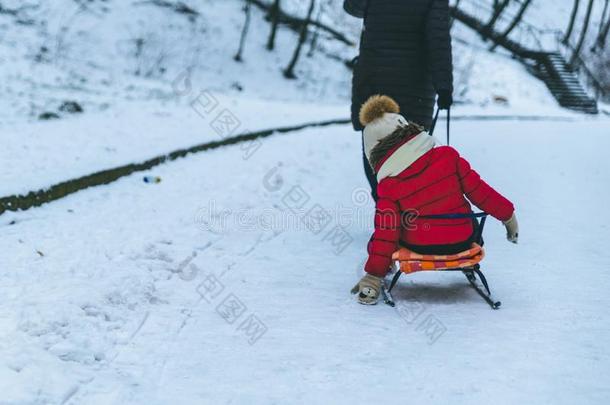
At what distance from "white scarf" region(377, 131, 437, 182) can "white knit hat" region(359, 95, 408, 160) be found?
0.15 meters

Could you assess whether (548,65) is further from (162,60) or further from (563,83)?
(162,60)

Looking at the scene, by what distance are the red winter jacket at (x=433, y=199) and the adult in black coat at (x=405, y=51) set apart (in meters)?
1.06

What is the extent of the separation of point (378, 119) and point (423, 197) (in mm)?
547

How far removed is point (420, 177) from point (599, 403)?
144cm

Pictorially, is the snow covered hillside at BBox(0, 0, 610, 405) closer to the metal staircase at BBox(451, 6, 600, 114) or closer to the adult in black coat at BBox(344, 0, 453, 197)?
A: the adult in black coat at BBox(344, 0, 453, 197)

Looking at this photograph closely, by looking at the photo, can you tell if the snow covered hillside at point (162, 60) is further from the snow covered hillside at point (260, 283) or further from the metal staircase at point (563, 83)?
the snow covered hillside at point (260, 283)

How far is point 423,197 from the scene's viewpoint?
3.25 m

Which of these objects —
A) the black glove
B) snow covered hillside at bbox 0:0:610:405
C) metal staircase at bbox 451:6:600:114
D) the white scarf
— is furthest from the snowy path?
metal staircase at bbox 451:6:600:114

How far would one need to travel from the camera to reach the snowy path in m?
2.44

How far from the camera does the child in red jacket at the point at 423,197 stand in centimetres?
326

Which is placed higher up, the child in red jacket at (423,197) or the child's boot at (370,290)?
the child in red jacket at (423,197)

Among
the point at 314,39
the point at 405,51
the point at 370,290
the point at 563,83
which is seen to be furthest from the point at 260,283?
the point at 563,83

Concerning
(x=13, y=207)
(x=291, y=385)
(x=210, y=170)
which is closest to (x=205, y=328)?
(x=291, y=385)

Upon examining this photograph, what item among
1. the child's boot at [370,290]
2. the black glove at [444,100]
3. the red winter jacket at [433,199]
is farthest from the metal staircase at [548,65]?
the child's boot at [370,290]
